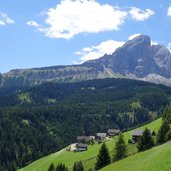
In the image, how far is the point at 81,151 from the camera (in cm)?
18225

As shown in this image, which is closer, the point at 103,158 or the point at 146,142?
the point at 146,142

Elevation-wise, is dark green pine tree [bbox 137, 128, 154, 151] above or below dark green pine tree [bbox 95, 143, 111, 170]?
above

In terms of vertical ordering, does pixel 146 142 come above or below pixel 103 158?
above

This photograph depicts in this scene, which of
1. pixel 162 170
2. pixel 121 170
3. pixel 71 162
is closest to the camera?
pixel 162 170

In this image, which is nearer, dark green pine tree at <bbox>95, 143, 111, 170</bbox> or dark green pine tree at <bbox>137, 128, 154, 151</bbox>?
dark green pine tree at <bbox>137, 128, 154, 151</bbox>

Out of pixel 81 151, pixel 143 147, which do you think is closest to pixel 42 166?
pixel 81 151

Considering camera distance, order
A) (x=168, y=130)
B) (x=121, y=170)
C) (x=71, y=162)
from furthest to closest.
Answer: (x=71, y=162)
(x=168, y=130)
(x=121, y=170)

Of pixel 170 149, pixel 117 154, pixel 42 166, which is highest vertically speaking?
pixel 170 149

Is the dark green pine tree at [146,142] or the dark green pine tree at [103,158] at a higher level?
the dark green pine tree at [146,142]

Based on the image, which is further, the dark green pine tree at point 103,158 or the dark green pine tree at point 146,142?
the dark green pine tree at point 103,158

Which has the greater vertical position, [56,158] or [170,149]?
[170,149]

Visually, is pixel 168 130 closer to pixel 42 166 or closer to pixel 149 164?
pixel 149 164

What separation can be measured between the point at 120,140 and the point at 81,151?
A: 7920 centimetres

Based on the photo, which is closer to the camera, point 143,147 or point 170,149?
point 170,149
